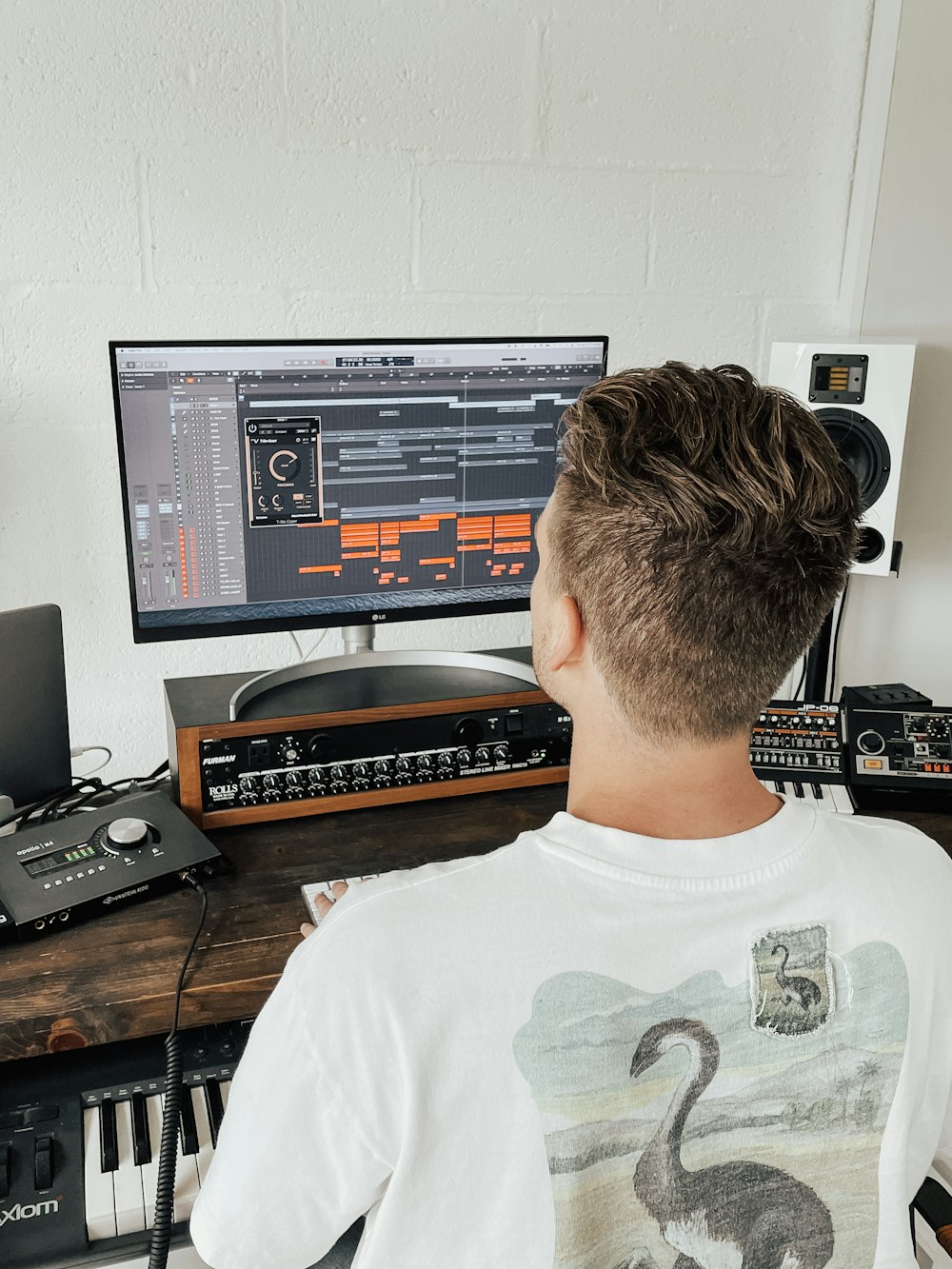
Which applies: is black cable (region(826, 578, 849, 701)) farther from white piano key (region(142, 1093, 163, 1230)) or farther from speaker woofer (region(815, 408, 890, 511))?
white piano key (region(142, 1093, 163, 1230))

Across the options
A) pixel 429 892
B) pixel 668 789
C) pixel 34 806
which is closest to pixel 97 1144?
pixel 34 806

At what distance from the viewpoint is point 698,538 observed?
2.59 feet

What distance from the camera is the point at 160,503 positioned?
143 centimetres

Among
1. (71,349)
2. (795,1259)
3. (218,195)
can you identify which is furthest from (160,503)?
(795,1259)

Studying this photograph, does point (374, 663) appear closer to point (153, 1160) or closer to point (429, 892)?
point (153, 1160)

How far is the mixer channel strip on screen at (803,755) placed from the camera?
1583 millimetres

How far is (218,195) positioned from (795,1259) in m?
1.77

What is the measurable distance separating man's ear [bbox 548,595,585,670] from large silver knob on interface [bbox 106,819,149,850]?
27.2 inches

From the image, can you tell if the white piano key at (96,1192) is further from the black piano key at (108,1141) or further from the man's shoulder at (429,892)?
the man's shoulder at (429,892)

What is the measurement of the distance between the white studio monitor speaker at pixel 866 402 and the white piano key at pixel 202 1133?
145 centimetres

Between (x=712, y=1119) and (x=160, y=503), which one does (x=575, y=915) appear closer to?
(x=712, y=1119)

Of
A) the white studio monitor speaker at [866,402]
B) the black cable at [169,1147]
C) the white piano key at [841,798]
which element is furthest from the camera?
the white studio monitor speaker at [866,402]

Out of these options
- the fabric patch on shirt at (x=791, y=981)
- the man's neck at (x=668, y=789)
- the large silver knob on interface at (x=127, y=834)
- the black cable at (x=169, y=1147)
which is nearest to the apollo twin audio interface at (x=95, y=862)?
the large silver knob on interface at (x=127, y=834)

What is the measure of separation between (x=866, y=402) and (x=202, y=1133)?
1630 mm
